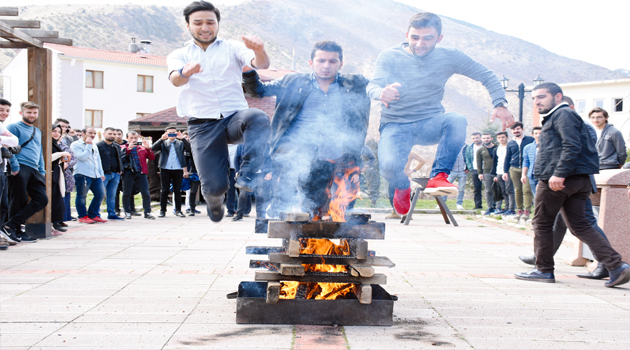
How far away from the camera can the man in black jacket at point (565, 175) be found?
516 cm

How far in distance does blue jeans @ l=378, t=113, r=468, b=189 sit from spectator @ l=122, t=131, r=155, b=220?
830 centimetres

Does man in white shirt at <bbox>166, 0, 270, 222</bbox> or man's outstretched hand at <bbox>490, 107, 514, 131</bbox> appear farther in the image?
man in white shirt at <bbox>166, 0, 270, 222</bbox>

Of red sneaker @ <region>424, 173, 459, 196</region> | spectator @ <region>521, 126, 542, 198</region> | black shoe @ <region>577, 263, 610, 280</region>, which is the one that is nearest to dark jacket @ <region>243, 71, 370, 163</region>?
red sneaker @ <region>424, 173, 459, 196</region>

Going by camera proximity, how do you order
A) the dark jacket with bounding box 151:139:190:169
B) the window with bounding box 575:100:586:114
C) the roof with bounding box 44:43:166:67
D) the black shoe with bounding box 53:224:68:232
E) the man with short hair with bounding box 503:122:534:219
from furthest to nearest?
1. the window with bounding box 575:100:586:114
2. the roof with bounding box 44:43:166:67
3. the man with short hair with bounding box 503:122:534:219
4. the dark jacket with bounding box 151:139:190:169
5. the black shoe with bounding box 53:224:68:232

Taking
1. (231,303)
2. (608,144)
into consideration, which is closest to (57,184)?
(231,303)

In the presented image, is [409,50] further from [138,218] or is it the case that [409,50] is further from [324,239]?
[138,218]

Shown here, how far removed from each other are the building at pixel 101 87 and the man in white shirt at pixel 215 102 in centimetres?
3473

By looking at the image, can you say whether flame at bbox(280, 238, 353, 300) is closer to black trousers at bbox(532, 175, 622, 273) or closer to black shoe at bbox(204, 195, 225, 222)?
black shoe at bbox(204, 195, 225, 222)

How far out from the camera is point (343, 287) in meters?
4.28

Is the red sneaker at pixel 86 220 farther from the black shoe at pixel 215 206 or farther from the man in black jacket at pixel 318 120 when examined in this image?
the man in black jacket at pixel 318 120

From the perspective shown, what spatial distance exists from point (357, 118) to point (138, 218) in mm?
9233

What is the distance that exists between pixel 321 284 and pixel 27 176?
555cm

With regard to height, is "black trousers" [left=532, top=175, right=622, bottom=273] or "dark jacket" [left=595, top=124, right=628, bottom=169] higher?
"dark jacket" [left=595, top=124, right=628, bottom=169]

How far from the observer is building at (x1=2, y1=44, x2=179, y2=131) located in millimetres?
37625
